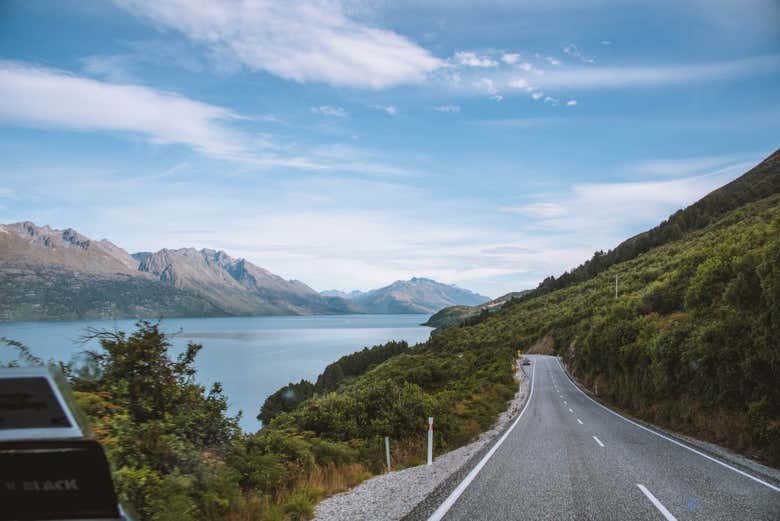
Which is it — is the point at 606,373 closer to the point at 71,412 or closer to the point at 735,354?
the point at 735,354

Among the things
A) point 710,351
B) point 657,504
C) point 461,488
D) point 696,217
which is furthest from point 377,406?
point 696,217

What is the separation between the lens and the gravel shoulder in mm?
7105

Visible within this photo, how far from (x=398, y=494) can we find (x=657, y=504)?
435cm

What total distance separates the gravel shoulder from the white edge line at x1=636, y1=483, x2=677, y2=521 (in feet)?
10.7

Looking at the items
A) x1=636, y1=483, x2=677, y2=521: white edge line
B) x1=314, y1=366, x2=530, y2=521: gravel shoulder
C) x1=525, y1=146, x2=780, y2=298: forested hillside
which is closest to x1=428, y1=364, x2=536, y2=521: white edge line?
x1=314, y1=366, x2=530, y2=521: gravel shoulder

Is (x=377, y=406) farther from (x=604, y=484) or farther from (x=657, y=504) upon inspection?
(x=657, y=504)

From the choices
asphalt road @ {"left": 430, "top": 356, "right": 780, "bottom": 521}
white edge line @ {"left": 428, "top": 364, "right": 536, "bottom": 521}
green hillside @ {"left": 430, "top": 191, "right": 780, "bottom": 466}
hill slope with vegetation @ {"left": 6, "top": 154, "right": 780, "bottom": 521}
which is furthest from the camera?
green hillside @ {"left": 430, "top": 191, "right": 780, "bottom": 466}

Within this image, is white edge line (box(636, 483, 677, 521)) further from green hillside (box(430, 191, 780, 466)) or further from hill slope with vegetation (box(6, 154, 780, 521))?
green hillside (box(430, 191, 780, 466))

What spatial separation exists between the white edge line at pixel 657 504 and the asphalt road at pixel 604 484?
0.05ft

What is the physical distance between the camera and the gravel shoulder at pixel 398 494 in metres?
7.11

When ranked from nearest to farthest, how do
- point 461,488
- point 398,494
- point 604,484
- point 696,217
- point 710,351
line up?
point 461,488, point 398,494, point 604,484, point 710,351, point 696,217

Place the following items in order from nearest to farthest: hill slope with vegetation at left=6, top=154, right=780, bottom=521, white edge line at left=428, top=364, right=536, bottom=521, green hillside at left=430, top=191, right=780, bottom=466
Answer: white edge line at left=428, top=364, right=536, bottom=521, hill slope with vegetation at left=6, top=154, right=780, bottom=521, green hillside at left=430, top=191, right=780, bottom=466

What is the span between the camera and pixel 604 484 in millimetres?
8414

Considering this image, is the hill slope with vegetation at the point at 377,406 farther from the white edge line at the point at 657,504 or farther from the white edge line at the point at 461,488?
the white edge line at the point at 657,504
